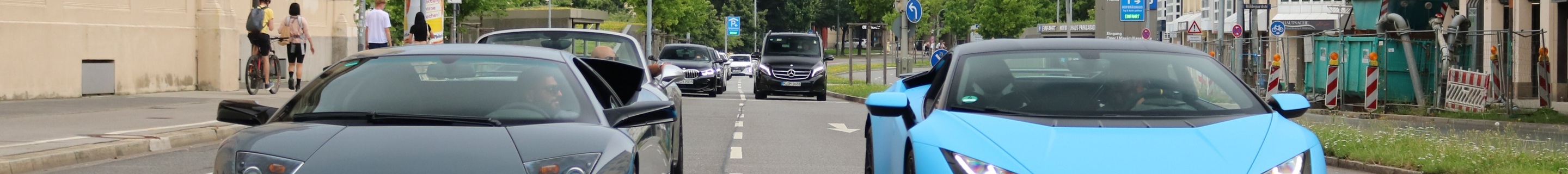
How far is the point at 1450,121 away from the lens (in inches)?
739

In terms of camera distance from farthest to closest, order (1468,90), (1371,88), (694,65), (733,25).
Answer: (733,25) → (694,65) → (1371,88) → (1468,90)

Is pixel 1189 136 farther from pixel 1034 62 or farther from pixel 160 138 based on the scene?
pixel 160 138

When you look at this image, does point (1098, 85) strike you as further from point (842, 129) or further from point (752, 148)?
point (842, 129)

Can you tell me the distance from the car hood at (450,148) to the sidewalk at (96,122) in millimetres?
4741

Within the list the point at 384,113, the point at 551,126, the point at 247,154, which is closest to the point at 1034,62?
the point at 551,126

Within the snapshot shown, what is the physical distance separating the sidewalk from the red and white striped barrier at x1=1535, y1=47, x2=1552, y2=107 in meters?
15.7

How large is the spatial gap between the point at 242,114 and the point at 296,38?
12401mm

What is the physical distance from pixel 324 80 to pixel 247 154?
1.21m

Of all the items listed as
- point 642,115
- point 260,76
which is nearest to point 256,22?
point 260,76

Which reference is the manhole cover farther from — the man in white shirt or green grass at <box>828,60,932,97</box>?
green grass at <box>828,60,932,97</box>

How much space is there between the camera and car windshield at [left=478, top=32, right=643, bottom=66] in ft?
42.9

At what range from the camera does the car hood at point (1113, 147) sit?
17.7ft

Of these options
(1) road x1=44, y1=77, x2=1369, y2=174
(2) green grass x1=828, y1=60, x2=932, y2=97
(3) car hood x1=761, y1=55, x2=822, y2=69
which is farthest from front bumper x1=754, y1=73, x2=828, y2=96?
(1) road x1=44, y1=77, x2=1369, y2=174

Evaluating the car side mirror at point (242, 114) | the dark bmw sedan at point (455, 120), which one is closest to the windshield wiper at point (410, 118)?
the dark bmw sedan at point (455, 120)
